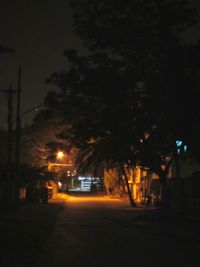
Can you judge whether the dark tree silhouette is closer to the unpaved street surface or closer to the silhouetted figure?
the unpaved street surface

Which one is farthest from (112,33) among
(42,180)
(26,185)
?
(42,180)

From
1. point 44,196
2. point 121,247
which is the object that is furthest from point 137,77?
point 44,196

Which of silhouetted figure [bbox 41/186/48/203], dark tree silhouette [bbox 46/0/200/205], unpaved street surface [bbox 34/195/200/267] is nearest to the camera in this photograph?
unpaved street surface [bbox 34/195/200/267]

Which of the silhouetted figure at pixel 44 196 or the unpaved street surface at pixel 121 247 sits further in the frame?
the silhouetted figure at pixel 44 196

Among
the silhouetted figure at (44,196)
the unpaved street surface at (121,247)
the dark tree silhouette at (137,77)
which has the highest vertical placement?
the dark tree silhouette at (137,77)

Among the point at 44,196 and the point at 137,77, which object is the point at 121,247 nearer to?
the point at 137,77

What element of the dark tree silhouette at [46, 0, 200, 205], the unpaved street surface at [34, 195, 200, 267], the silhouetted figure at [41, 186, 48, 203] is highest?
the dark tree silhouette at [46, 0, 200, 205]

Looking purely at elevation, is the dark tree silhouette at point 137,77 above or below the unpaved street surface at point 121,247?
above

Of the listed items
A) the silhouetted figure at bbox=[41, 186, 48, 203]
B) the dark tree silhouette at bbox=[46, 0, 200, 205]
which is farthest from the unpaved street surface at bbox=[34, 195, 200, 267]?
the silhouetted figure at bbox=[41, 186, 48, 203]

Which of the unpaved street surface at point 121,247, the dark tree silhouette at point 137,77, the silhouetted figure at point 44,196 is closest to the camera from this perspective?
the unpaved street surface at point 121,247

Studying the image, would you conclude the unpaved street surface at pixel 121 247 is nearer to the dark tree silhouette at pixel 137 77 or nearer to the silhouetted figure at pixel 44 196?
the dark tree silhouette at pixel 137 77

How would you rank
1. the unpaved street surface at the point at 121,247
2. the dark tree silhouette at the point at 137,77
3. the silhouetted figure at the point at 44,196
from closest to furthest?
1. the unpaved street surface at the point at 121,247
2. the dark tree silhouette at the point at 137,77
3. the silhouetted figure at the point at 44,196

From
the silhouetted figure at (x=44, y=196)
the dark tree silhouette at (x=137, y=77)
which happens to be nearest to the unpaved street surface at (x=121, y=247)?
the dark tree silhouette at (x=137, y=77)

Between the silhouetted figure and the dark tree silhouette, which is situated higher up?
the dark tree silhouette
